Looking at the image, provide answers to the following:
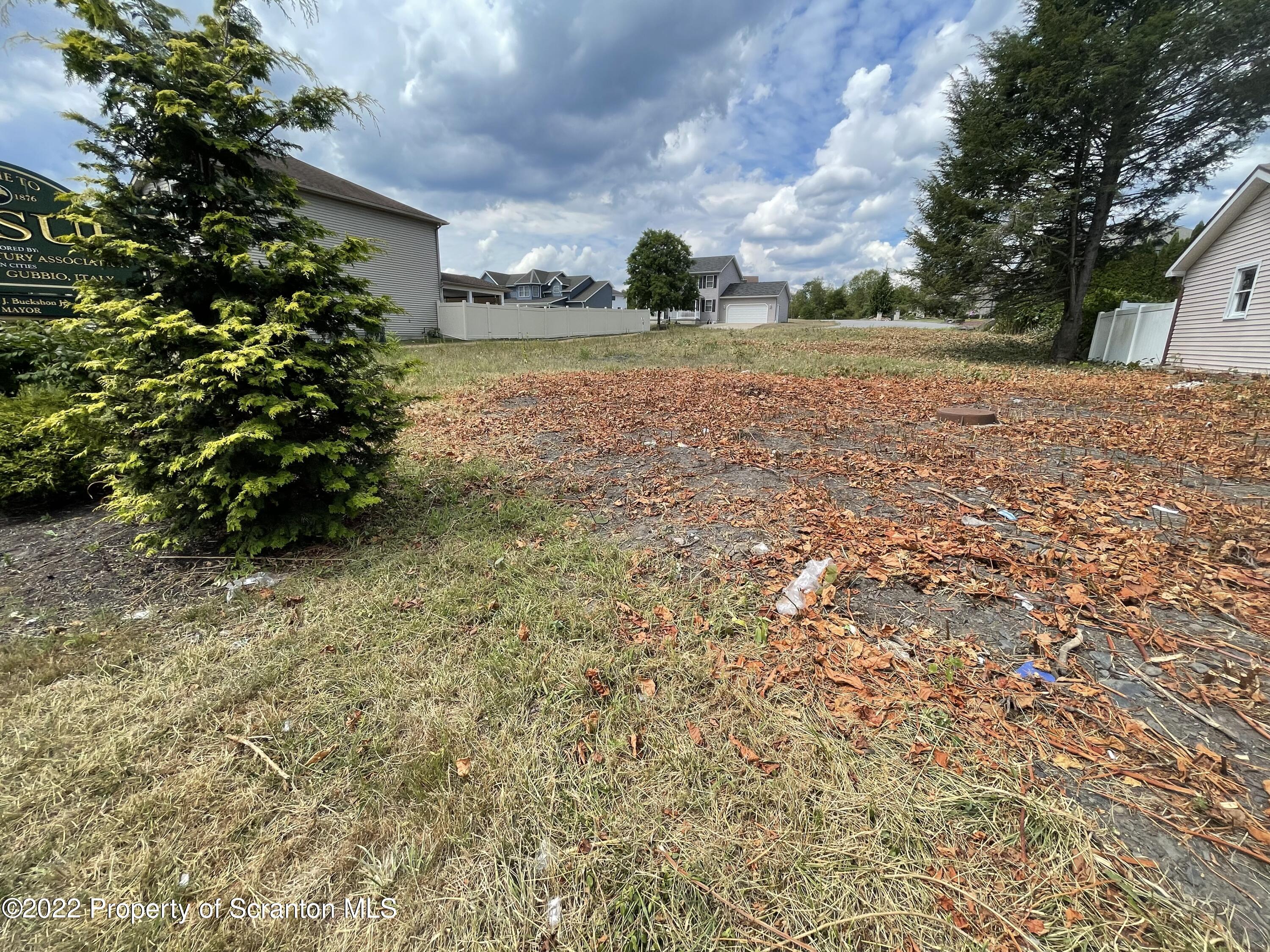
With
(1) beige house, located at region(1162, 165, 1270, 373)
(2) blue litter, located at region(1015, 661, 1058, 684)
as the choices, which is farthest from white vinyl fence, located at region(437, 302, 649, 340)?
(2) blue litter, located at region(1015, 661, 1058, 684)

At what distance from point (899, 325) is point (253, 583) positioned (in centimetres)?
4199

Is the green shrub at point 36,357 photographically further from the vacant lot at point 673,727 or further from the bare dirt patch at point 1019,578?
the bare dirt patch at point 1019,578

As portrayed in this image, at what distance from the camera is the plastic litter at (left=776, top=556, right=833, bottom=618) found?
2459mm

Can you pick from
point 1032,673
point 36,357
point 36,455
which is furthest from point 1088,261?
point 36,357

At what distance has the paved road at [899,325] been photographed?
33.2 metres

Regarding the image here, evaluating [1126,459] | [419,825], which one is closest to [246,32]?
[419,825]

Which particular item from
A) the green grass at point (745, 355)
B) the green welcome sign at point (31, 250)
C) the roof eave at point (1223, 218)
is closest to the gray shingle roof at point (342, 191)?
the green grass at point (745, 355)

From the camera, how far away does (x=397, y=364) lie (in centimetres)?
349

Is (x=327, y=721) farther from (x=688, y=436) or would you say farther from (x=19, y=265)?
(x=19, y=265)

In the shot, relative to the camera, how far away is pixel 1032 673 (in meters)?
1.97

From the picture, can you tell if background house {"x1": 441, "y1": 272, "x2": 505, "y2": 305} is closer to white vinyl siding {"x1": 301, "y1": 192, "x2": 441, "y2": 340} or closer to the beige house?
white vinyl siding {"x1": 301, "y1": 192, "x2": 441, "y2": 340}

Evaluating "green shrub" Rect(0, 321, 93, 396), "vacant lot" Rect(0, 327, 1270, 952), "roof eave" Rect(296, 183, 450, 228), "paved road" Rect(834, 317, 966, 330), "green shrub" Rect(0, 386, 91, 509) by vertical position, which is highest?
"roof eave" Rect(296, 183, 450, 228)

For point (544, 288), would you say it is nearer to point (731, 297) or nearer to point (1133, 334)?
point (731, 297)

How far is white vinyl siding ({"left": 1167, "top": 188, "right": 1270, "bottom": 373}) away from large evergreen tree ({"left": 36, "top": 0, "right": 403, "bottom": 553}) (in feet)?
47.9
